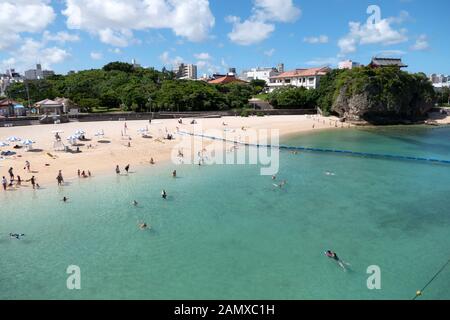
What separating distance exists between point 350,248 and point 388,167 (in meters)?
19.1

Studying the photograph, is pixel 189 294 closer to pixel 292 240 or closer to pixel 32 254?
pixel 292 240

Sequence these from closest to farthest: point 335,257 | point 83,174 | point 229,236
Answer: point 335,257, point 229,236, point 83,174

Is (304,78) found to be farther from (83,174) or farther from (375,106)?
(83,174)

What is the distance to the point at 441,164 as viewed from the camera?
34.5m

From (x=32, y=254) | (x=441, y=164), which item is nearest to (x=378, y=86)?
(x=441, y=164)

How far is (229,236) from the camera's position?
18.3m

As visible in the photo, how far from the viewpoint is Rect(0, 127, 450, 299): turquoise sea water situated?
1398 cm

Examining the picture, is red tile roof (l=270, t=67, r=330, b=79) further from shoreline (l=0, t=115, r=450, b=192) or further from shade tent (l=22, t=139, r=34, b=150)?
shade tent (l=22, t=139, r=34, b=150)

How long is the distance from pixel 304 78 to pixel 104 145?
6484 cm

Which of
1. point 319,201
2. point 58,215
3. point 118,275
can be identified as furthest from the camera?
point 319,201

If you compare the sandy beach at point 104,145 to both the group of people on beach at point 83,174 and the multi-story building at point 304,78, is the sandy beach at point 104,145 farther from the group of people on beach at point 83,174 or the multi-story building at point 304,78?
the multi-story building at point 304,78

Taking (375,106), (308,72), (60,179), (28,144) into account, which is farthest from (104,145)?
(308,72)

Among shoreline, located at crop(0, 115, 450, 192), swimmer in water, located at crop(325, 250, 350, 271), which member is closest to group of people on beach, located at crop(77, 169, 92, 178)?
shoreline, located at crop(0, 115, 450, 192)

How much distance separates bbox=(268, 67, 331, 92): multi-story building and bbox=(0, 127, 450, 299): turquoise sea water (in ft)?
194
